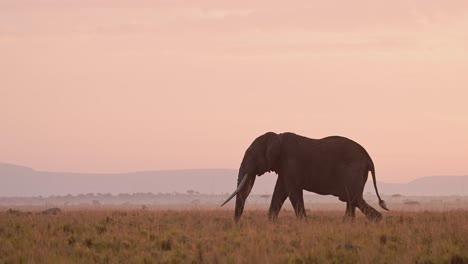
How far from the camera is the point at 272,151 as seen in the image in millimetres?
24031

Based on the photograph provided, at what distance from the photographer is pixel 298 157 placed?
79.4ft

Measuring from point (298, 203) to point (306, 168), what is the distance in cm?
128

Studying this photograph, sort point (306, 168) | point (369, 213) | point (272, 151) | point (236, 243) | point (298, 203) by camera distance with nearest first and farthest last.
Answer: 1. point (236, 243)
2. point (298, 203)
3. point (369, 213)
4. point (272, 151)
5. point (306, 168)

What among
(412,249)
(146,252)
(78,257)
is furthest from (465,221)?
(78,257)

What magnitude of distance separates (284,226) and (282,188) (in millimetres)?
3905

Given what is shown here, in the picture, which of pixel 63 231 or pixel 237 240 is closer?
pixel 237 240

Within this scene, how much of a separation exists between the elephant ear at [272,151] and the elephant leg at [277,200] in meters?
0.69

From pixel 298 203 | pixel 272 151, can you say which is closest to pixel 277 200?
pixel 298 203

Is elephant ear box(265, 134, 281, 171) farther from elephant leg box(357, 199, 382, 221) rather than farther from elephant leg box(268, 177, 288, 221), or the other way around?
elephant leg box(357, 199, 382, 221)

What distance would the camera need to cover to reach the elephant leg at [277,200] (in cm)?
2398

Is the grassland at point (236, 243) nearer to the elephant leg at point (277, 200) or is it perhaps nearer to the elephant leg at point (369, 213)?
the elephant leg at point (369, 213)

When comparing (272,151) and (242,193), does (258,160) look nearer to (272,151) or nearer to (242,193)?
(272,151)

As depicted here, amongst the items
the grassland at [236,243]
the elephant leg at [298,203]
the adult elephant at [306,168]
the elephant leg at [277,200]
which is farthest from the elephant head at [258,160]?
the grassland at [236,243]

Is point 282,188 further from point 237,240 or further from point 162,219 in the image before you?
point 237,240
